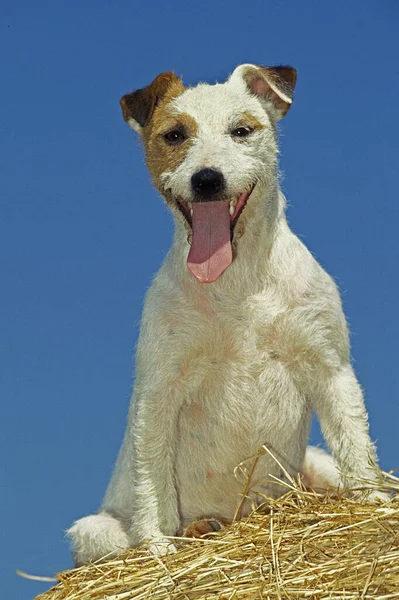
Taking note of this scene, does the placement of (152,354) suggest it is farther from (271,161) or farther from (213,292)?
(271,161)

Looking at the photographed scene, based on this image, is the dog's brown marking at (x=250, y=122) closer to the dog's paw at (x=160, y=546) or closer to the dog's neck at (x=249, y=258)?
the dog's neck at (x=249, y=258)

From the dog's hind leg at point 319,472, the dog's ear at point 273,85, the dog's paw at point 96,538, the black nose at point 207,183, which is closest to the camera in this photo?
the black nose at point 207,183

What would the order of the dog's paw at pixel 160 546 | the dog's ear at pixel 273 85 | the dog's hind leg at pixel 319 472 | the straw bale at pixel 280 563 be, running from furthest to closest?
1. the dog's hind leg at pixel 319 472
2. the dog's ear at pixel 273 85
3. the dog's paw at pixel 160 546
4. the straw bale at pixel 280 563

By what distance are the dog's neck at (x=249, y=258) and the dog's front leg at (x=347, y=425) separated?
804mm

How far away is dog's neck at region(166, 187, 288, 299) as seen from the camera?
6.19m

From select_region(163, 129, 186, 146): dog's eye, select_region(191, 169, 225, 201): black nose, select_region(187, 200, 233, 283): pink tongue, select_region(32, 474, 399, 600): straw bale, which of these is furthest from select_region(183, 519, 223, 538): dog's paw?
select_region(163, 129, 186, 146): dog's eye

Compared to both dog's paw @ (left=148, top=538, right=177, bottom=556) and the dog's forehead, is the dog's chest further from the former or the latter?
the dog's forehead

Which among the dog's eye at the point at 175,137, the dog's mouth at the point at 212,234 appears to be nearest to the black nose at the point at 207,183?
the dog's mouth at the point at 212,234

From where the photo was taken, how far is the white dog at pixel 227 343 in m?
6.12

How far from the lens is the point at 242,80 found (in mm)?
6605

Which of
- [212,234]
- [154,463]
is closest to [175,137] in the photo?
[212,234]

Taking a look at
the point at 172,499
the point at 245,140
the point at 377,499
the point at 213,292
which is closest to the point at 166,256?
the point at 213,292

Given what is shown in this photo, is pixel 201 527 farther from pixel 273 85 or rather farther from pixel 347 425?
pixel 273 85

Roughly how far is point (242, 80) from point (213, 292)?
1.52 metres
